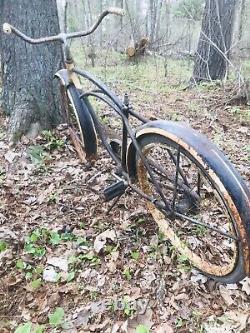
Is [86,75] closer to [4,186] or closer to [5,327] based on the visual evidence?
[4,186]

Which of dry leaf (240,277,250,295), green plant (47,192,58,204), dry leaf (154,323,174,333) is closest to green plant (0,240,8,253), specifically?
green plant (47,192,58,204)

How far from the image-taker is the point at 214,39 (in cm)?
717

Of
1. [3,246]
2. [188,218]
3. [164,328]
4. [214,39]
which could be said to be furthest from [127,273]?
[214,39]

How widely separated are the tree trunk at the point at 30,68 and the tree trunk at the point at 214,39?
3696mm

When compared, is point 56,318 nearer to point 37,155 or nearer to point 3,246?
point 3,246

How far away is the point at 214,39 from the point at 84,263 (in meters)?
5.79

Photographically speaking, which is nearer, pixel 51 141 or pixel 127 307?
pixel 127 307

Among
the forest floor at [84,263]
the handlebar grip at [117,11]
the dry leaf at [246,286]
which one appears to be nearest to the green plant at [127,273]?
the forest floor at [84,263]

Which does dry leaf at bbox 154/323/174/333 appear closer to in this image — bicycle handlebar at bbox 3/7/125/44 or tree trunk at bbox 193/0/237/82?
bicycle handlebar at bbox 3/7/125/44

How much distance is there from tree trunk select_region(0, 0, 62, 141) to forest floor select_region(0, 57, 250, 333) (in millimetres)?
253

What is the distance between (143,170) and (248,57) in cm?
817

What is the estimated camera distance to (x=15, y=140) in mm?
4219

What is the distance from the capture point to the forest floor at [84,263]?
92.7 inches

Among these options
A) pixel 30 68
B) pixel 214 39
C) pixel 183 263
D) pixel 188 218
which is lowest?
pixel 183 263
